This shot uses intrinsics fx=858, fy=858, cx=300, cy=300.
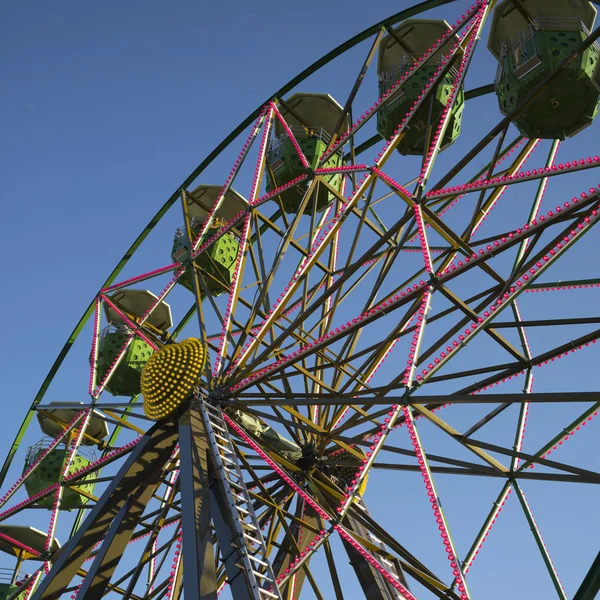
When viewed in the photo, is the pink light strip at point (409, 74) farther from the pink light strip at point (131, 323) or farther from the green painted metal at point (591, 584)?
the green painted metal at point (591, 584)

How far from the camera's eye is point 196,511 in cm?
1177

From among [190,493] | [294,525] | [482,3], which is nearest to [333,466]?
[294,525]

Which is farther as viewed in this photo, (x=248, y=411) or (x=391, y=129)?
(x=391, y=129)

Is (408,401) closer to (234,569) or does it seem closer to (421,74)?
(234,569)

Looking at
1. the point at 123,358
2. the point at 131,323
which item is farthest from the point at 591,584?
the point at 123,358

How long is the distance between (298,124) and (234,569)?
34.7 ft

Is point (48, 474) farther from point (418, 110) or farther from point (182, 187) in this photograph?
point (418, 110)

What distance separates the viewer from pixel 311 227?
16766mm

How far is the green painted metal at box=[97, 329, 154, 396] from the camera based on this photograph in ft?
66.1

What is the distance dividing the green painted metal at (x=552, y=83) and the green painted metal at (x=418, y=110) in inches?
59.1

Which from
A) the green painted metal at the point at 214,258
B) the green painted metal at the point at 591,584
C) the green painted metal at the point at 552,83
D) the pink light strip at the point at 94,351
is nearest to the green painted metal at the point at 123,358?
the pink light strip at the point at 94,351

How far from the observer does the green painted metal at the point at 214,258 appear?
19.5 m

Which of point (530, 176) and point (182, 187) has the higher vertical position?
point (182, 187)

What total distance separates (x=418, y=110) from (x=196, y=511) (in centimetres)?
819
